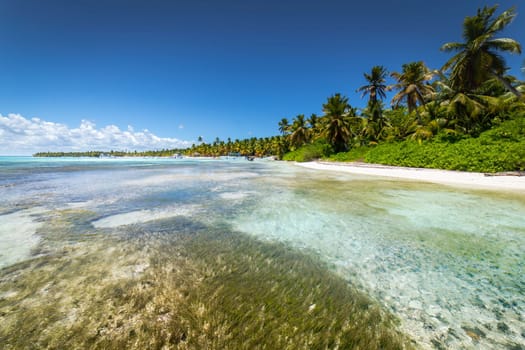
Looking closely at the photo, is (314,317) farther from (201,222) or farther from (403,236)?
(201,222)

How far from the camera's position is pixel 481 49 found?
14.9 meters

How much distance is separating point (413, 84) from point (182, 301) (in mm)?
26619

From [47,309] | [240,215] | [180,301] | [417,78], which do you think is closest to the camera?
[47,309]

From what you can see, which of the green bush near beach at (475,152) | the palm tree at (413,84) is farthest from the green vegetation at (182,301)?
the palm tree at (413,84)

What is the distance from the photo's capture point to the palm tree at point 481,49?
13727mm

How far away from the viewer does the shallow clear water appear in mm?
1749

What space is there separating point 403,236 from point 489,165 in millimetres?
11921

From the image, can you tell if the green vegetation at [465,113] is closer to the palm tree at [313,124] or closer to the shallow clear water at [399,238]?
the shallow clear water at [399,238]

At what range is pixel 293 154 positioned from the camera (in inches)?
1581

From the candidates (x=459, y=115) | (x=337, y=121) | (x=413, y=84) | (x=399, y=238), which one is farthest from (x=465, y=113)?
(x=399, y=238)

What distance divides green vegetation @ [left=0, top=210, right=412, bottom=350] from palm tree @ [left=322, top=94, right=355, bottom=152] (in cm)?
2645

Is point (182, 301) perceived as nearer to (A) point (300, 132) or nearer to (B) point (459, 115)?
(B) point (459, 115)

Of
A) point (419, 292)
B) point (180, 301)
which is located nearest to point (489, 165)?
point (419, 292)

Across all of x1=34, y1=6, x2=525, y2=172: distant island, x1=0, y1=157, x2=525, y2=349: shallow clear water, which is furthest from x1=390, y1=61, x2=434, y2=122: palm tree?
x1=0, y1=157, x2=525, y2=349: shallow clear water
